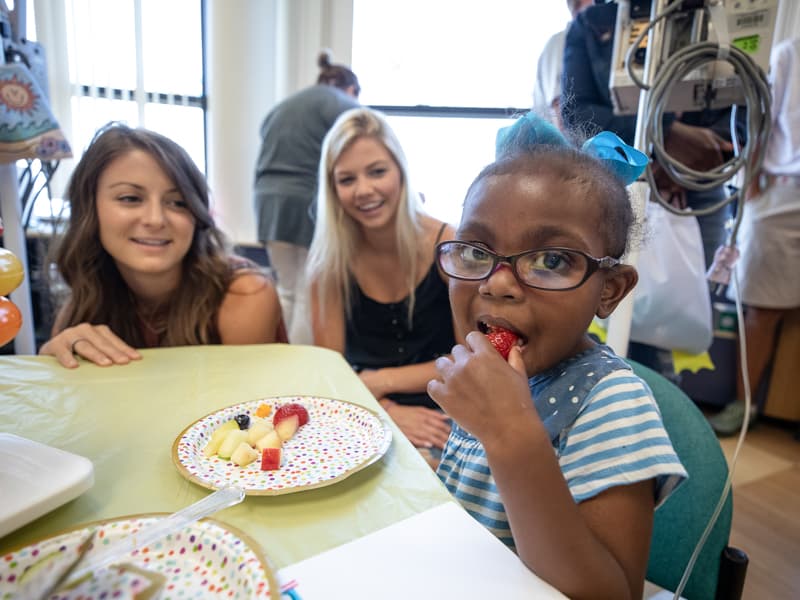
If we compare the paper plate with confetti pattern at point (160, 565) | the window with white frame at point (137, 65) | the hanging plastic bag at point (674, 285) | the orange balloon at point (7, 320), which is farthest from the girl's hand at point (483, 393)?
the window with white frame at point (137, 65)

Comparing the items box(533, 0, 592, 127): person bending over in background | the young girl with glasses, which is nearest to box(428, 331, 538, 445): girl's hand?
the young girl with glasses

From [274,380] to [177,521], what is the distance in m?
0.54

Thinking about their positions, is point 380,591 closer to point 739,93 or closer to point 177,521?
point 177,521

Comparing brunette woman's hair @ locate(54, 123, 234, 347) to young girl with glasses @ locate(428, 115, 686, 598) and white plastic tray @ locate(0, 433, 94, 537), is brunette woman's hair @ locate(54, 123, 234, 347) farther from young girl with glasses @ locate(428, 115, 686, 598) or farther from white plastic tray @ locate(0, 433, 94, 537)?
young girl with glasses @ locate(428, 115, 686, 598)

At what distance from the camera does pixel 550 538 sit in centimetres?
50

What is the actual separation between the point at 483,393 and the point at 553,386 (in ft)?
0.67

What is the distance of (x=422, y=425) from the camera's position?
1.37 meters

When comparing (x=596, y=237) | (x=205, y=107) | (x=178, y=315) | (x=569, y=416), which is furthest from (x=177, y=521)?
(x=205, y=107)

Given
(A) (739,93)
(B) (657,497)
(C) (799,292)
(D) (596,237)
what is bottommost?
(C) (799,292)

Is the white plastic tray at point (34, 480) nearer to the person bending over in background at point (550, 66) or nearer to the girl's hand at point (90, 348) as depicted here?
the girl's hand at point (90, 348)

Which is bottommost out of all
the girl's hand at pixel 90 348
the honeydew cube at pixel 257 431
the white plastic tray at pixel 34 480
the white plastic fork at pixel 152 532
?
the girl's hand at pixel 90 348

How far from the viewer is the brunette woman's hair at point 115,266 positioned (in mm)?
1408

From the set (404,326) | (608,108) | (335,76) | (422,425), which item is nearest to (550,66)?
(608,108)

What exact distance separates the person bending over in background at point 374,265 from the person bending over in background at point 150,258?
0.25 m
